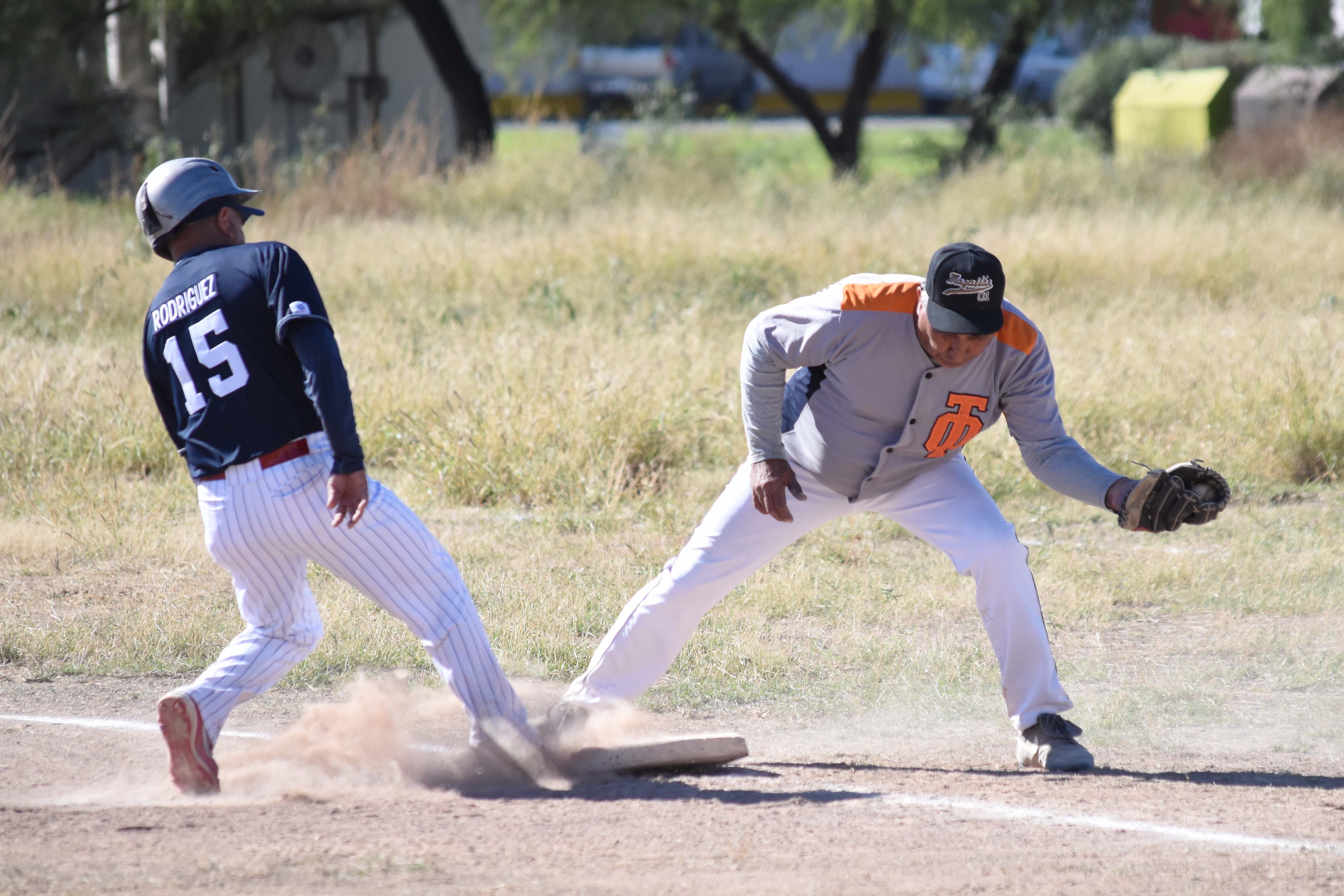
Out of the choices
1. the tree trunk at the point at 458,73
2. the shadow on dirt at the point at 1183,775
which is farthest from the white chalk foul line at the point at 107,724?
the tree trunk at the point at 458,73

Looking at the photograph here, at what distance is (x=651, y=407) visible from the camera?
8266mm

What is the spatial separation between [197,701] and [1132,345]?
7377 millimetres

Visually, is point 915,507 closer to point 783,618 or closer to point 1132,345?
point 783,618

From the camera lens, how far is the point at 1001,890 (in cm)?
337

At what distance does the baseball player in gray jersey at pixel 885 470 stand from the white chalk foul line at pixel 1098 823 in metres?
0.44

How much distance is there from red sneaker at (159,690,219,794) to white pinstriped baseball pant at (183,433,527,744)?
38 mm

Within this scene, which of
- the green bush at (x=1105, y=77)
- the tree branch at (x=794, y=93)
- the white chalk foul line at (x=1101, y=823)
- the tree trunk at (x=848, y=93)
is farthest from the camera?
the green bush at (x=1105, y=77)

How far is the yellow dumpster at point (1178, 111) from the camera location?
19812mm

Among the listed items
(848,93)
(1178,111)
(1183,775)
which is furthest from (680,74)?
(1183,775)

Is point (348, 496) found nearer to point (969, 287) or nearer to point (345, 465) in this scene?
point (345, 465)

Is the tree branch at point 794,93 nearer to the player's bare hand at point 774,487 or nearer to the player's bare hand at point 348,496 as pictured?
the player's bare hand at point 774,487

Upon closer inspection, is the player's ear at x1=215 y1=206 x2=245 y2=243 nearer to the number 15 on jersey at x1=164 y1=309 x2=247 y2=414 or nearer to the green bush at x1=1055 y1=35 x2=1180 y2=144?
the number 15 on jersey at x1=164 y1=309 x2=247 y2=414

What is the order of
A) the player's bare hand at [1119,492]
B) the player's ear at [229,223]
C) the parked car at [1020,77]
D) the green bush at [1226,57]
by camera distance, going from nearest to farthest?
1. the player's ear at [229,223]
2. the player's bare hand at [1119,492]
3. the green bush at [1226,57]
4. the parked car at [1020,77]

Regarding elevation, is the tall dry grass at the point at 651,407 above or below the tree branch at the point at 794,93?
below
